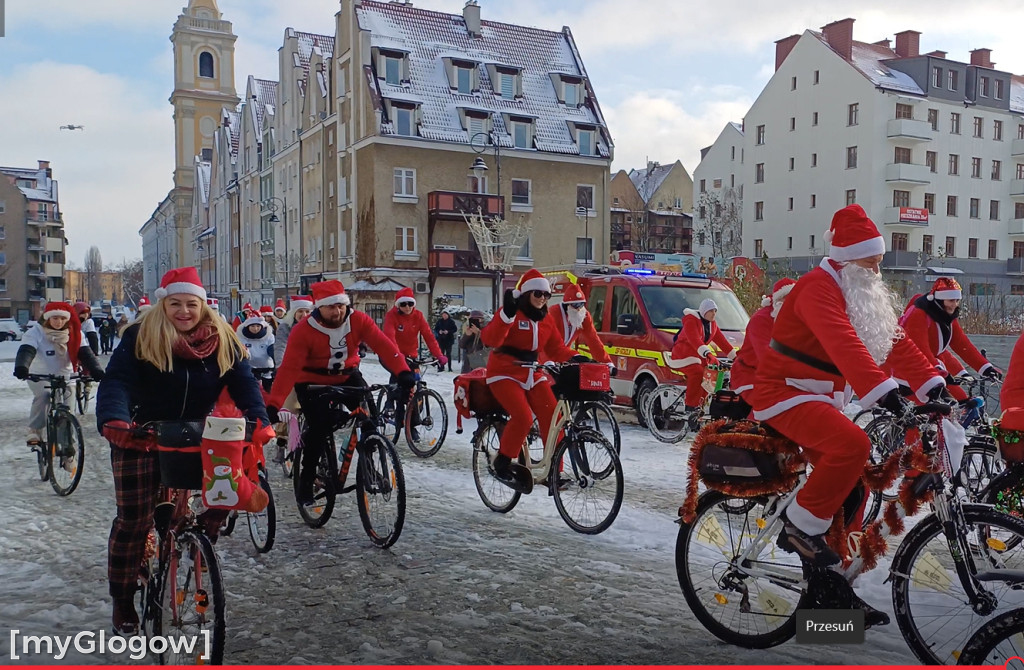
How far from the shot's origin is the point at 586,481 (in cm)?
691

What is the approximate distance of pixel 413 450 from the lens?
428 inches

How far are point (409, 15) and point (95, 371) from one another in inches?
1596

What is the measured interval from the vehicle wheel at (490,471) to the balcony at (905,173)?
48461 mm

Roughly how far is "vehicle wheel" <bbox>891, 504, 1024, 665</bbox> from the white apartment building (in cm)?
4931

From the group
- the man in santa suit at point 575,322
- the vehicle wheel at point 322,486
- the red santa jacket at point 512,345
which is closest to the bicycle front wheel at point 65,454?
the vehicle wheel at point 322,486

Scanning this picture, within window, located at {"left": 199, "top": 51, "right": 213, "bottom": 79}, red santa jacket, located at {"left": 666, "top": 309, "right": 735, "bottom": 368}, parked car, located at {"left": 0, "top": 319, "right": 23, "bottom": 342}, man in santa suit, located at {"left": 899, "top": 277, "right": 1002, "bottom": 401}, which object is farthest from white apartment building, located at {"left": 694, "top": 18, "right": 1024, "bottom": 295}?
window, located at {"left": 199, "top": 51, "right": 213, "bottom": 79}

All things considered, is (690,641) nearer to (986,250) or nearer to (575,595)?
(575,595)

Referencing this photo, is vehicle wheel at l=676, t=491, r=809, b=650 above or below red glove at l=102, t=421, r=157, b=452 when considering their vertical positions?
below

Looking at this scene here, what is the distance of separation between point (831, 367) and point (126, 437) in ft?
11.1

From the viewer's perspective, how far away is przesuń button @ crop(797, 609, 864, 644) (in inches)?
162

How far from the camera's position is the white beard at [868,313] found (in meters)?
4.23

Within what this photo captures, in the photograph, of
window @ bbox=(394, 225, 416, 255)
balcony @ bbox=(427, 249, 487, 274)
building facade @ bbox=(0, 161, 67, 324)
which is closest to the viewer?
balcony @ bbox=(427, 249, 487, 274)

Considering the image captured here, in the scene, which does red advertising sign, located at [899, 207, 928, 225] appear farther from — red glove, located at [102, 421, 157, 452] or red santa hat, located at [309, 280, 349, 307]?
red glove, located at [102, 421, 157, 452]

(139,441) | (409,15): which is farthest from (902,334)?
(409,15)
